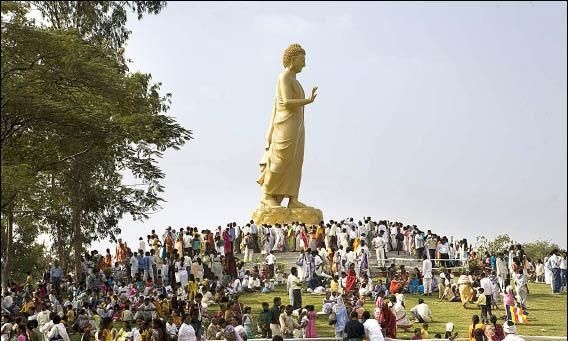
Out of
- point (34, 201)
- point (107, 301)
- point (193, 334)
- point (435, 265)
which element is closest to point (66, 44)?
point (34, 201)

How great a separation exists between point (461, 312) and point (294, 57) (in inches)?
565

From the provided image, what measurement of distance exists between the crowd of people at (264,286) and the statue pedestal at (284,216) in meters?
2.02

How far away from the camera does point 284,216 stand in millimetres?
30594

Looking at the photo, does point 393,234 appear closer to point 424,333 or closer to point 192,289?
point 192,289

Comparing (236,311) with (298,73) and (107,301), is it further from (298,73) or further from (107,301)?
(298,73)

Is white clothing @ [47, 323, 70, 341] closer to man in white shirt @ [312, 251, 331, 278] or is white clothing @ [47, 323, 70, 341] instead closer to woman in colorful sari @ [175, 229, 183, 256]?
man in white shirt @ [312, 251, 331, 278]

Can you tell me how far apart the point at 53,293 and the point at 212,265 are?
14.2 feet

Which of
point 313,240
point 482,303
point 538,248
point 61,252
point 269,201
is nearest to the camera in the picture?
point 482,303

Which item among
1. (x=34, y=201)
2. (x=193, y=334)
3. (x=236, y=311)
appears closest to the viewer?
(x=193, y=334)

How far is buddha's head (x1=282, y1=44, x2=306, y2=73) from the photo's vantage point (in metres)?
31.2

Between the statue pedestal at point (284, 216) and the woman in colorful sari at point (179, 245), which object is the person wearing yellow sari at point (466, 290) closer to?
the woman in colorful sari at point (179, 245)

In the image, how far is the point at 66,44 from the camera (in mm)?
18594

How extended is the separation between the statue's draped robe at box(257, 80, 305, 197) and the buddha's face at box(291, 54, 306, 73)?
52 cm

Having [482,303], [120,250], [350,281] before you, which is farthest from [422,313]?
[120,250]
